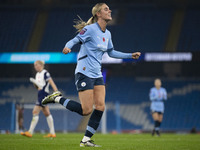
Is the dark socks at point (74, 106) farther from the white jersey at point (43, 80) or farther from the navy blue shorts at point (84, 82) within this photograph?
the white jersey at point (43, 80)

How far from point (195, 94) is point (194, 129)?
3205mm

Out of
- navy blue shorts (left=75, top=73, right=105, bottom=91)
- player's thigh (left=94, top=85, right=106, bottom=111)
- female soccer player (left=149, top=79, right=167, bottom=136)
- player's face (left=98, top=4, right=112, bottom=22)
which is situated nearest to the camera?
navy blue shorts (left=75, top=73, right=105, bottom=91)

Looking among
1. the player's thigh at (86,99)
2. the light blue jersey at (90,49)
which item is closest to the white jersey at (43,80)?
the light blue jersey at (90,49)

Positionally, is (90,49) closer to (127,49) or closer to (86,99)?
(86,99)

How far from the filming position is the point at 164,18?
978 inches

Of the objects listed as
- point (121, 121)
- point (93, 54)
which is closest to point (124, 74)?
point (121, 121)

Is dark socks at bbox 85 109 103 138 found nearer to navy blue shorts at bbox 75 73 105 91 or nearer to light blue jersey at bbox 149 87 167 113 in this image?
navy blue shorts at bbox 75 73 105 91

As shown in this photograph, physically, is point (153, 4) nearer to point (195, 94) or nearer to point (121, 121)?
point (195, 94)

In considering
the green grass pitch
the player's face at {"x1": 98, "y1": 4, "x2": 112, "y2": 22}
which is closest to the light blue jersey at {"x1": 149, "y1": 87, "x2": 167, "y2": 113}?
the green grass pitch

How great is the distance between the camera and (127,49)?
2267cm

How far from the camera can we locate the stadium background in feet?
72.9

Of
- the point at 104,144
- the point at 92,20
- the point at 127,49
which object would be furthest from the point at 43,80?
the point at 127,49

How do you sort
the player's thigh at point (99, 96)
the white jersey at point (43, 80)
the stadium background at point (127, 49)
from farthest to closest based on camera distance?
the stadium background at point (127, 49) → the white jersey at point (43, 80) → the player's thigh at point (99, 96)

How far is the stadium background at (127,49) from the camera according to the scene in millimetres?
22234
